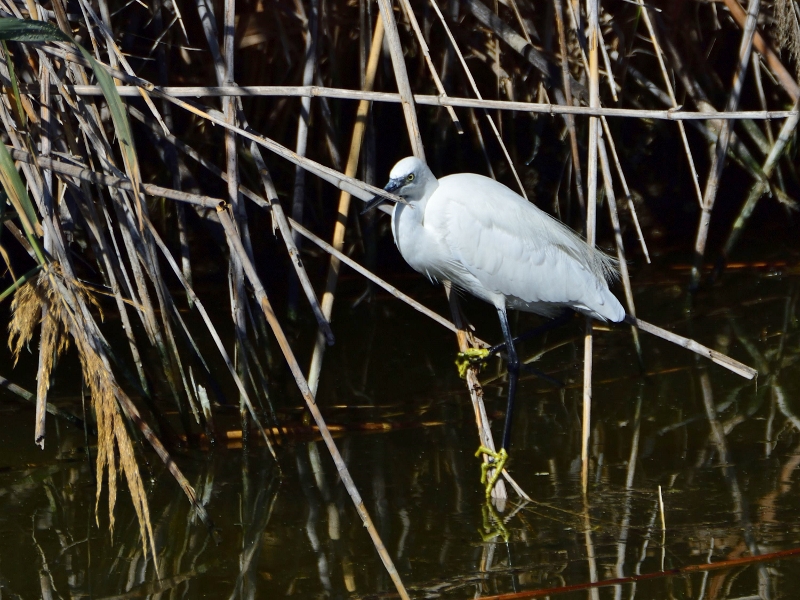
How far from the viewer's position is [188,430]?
286 cm

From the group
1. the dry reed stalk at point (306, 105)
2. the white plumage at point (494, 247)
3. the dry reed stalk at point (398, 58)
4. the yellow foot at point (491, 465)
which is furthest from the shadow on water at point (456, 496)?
the dry reed stalk at point (398, 58)

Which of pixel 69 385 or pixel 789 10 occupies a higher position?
pixel 789 10

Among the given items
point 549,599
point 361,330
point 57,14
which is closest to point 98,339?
point 57,14

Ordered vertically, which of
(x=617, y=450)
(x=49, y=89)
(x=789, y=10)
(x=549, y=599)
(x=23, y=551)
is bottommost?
(x=549, y=599)

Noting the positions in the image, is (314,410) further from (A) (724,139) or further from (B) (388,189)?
(A) (724,139)

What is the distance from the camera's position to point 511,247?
2.91m

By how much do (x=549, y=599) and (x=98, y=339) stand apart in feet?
4.17

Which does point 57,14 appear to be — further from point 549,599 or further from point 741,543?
point 741,543

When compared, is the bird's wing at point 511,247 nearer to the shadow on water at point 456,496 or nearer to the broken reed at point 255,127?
the broken reed at point 255,127

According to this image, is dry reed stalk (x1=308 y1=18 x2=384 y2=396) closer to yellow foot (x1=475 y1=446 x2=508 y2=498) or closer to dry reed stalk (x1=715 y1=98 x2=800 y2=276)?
yellow foot (x1=475 y1=446 x2=508 y2=498)

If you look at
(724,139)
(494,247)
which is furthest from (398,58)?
(724,139)

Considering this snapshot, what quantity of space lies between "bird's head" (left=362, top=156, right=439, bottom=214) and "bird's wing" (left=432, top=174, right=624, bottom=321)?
0.25ft

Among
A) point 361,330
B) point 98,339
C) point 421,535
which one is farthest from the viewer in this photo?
point 361,330

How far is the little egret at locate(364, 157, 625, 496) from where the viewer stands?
280 centimetres
